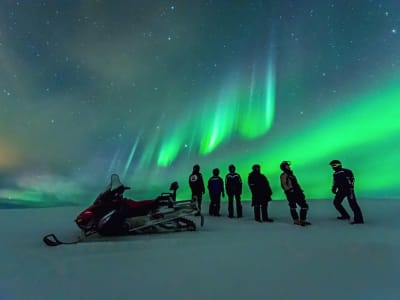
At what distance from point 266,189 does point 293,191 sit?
1002 millimetres

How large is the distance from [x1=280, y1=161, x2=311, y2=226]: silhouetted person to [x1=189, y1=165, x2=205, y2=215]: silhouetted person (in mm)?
3417

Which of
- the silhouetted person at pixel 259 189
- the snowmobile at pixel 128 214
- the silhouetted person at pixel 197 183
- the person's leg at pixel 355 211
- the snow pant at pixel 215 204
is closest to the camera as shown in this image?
the snowmobile at pixel 128 214

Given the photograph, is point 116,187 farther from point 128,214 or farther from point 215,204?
point 215,204

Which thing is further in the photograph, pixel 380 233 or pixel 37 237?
pixel 37 237

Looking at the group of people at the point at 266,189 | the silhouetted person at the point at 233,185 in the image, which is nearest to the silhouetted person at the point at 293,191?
the group of people at the point at 266,189

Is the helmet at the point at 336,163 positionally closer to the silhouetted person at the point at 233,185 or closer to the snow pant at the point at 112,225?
the silhouetted person at the point at 233,185

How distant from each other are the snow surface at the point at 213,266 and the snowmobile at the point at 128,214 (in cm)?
41

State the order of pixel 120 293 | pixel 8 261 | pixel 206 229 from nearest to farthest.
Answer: pixel 120 293
pixel 8 261
pixel 206 229

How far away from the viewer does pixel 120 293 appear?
386 cm

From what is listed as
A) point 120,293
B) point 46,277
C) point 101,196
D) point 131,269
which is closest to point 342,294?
point 120,293

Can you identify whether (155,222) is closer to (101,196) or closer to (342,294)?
(101,196)

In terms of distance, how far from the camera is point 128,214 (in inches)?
324

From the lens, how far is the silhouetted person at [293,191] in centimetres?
948

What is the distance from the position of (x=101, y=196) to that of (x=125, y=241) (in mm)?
1450
